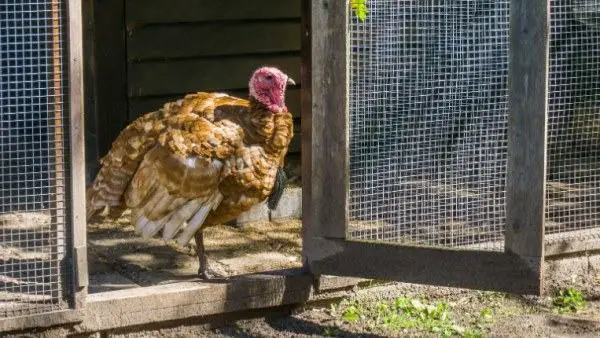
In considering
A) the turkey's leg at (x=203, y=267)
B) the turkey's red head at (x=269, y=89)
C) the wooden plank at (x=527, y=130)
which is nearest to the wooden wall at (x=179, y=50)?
the turkey's leg at (x=203, y=267)

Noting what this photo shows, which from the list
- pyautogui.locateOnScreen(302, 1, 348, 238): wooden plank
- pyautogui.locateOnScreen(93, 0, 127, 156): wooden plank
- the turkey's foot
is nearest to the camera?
pyautogui.locateOnScreen(302, 1, 348, 238): wooden plank

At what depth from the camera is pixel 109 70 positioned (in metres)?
8.08

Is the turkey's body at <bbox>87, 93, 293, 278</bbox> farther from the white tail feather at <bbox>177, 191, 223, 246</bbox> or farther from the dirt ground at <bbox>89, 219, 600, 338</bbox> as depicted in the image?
the dirt ground at <bbox>89, 219, 600, 338</bbox>

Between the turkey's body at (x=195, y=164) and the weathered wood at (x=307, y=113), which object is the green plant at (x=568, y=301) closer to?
the weathered wood at (x=307, y=113)

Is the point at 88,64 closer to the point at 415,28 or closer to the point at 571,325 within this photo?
the point at 415,28

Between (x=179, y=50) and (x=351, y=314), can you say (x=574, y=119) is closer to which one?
(x=351, y=314)

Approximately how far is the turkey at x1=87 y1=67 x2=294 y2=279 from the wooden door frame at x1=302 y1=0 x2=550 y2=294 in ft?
0.64

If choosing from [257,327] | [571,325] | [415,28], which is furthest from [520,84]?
[257,327]

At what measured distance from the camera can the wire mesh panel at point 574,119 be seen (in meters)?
6.35

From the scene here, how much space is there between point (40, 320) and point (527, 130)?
2.34 meters

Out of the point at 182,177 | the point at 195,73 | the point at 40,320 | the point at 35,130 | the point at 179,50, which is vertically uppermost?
the point at 179,50

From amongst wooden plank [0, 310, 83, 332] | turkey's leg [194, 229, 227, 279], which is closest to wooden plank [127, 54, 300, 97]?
turkey's leg [194, 229, 227, 279]

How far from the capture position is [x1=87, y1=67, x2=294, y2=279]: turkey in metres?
5.59

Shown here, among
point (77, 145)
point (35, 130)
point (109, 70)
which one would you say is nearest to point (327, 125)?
point (77, 145)
